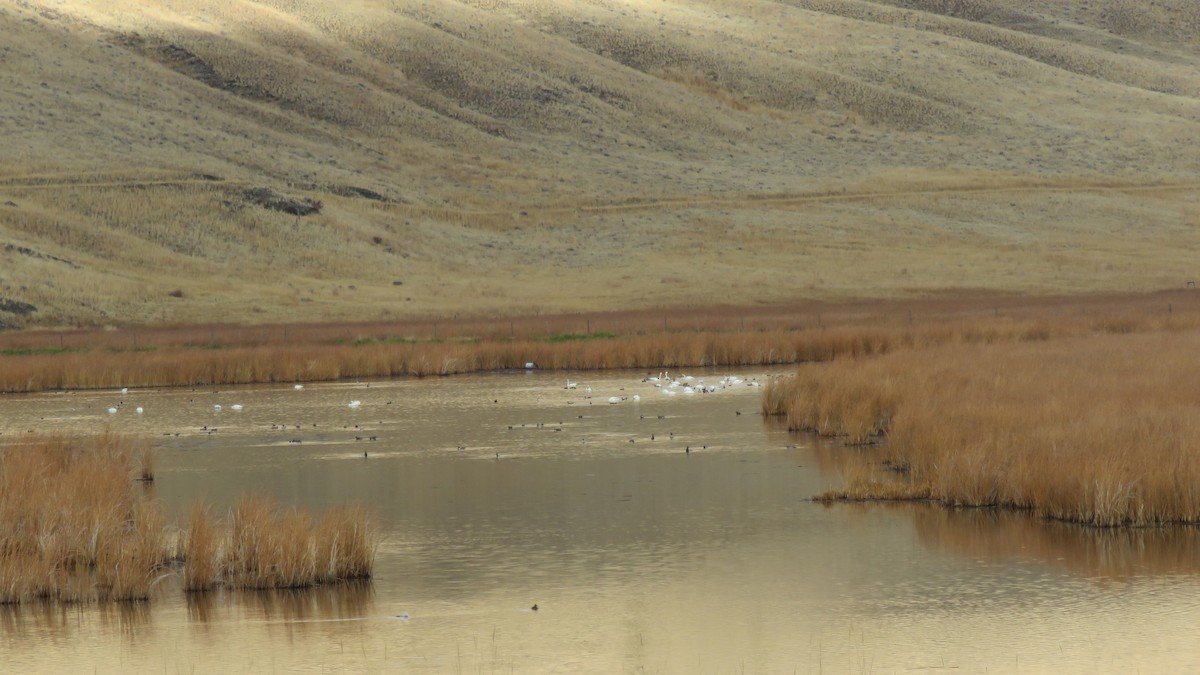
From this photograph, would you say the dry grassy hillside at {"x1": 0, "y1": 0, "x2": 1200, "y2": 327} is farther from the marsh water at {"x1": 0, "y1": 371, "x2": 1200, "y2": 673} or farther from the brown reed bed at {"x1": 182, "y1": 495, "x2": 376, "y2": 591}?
the brown reed bed at {"x1": 182, "y1": 495, "x2": 376, "y2": 591}

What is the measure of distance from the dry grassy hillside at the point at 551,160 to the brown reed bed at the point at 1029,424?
3900 cm

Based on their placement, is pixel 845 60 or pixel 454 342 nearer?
pixel 454 342

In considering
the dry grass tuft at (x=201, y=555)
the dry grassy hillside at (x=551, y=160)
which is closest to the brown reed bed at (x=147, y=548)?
the dry grass tuft at (x=201, y=555)

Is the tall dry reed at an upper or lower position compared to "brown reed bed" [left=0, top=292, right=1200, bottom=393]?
lower

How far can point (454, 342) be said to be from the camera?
4972 centimetres

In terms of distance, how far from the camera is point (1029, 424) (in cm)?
2153

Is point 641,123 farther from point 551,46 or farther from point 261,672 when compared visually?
point 261,672

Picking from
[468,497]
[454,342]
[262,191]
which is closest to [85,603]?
[468,497]

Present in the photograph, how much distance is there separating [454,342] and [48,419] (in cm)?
1809

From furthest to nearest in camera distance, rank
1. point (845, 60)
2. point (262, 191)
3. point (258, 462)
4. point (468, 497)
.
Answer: point (845, 60) → point (262, 191) → point (258, 462) → point (468, 497)

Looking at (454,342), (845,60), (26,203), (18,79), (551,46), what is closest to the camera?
(454,342)

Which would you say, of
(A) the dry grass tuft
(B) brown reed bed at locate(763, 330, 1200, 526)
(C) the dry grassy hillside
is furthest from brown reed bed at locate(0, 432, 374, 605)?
(C) the dry grassy hillside

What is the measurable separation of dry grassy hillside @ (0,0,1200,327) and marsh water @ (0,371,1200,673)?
143 feet

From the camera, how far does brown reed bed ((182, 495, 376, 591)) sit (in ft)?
53.1
